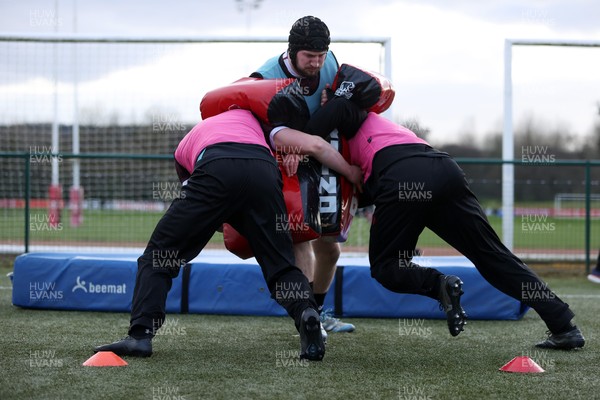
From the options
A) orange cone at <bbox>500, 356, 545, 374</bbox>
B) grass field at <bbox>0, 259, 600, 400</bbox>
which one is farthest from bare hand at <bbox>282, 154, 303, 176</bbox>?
orange cone at <bbox>500, 356, 545, 374</bbox>

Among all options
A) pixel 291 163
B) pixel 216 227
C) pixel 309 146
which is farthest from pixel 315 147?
pixel 216 227

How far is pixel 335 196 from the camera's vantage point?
15.7ft

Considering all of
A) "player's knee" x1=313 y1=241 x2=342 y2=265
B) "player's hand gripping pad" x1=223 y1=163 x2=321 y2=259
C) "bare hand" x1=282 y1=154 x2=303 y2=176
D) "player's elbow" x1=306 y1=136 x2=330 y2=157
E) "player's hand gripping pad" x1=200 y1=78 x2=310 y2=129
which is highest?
"player's hand gripping pad" x1=200 y1=78 x2=310 y2=129

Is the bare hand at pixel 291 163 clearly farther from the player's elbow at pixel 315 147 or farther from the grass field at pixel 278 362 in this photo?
the grass field at pixel 278 362

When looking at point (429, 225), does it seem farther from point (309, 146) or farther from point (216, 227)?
point (216, 227)

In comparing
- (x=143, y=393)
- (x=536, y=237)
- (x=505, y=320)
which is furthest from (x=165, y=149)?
(x=143, y=393)

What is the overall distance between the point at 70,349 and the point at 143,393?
132 cm

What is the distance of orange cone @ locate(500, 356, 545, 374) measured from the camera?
396 cm

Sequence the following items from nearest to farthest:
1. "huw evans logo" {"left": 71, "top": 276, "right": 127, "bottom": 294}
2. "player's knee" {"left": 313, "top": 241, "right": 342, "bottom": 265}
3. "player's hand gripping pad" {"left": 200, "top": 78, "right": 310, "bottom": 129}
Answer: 1. "player's hand gripping pad" {"left": 200, "top": 78, "right": 310, "bottom": 129}
2. "player's knee" {"left": 313, "top": 241, "right": 342, "bottom": 265}
3. "huw evans logo" {"left": 71, "top": 276, "right": 127, "bottom": 294}

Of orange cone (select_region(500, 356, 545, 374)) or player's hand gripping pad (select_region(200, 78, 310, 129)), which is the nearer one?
orange cone (select_region(500, 356, 545, 374))

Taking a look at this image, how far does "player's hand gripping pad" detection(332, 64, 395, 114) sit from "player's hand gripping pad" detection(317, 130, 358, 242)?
25cm

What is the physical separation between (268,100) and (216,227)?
2.57 ft

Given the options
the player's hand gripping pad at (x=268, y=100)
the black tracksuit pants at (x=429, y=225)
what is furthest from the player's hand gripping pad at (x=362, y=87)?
the black tracksuit pants at (x=429, y=225)

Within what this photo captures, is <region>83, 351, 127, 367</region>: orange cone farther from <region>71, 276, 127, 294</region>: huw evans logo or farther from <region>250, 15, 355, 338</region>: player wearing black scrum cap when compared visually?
<region>71, 276, 127, 294</region>: huw evans logo
